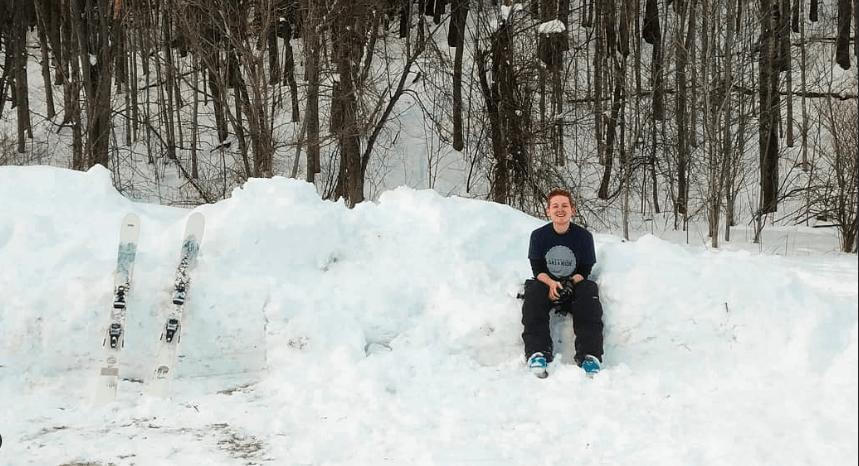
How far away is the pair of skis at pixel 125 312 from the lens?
493 centimetres

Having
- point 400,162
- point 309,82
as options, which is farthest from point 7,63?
point 309,82

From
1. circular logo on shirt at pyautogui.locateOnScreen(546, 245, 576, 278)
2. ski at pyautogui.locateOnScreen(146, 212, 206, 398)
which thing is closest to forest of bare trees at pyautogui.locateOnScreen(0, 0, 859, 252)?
ski at pyautogui.locateOnScreen(146, 212, 206, 398)

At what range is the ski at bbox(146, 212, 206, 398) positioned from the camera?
16.4ft

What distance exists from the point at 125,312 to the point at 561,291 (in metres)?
2.98

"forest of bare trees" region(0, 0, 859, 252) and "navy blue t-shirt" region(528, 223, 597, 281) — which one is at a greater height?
"forest of bare trees" region(0, 0, 859, 252)

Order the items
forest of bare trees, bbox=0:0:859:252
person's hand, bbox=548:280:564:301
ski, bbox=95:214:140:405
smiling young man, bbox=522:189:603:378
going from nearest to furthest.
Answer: ski, bbox=95:214:140:405, smiling young man, bbox=522:189:603:378, person's hand, bbox=548:280:564:301, forest of bare trees, bbox=0:0:859:252

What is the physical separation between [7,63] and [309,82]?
48.4 ft

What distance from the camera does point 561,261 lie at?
18.1 feet

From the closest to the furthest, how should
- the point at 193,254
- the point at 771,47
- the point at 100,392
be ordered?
the point at 100,392
the point at 193,254
the point at 771,47

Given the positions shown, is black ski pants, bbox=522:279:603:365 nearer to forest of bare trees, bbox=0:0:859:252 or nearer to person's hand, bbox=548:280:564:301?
person's hand, bbox=548:280:564:301

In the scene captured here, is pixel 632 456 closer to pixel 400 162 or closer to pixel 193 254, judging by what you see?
pixel 193 254

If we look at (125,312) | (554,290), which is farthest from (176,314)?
(554,290)

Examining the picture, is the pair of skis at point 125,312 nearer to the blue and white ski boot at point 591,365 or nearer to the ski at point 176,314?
the ski at point 176,314

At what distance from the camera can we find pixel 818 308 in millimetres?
4848
